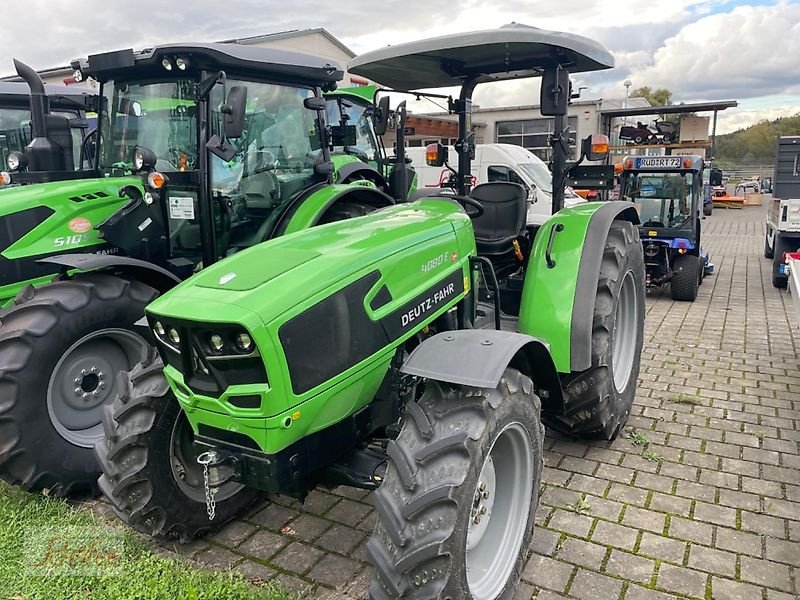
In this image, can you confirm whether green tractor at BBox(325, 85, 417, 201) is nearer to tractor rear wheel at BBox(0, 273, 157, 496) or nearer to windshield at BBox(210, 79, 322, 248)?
windshield at BBox(210, 79, 322, 248)

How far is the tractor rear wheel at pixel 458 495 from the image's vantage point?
2.08 metres

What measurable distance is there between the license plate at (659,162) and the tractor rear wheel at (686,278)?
1435 millimetres

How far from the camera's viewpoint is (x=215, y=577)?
2789mm

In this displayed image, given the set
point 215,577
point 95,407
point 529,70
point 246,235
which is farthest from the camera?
point 246,235

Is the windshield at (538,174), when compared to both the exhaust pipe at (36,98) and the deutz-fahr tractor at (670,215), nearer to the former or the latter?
the deutz-fahr tractor at (670,215)

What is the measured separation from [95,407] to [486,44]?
10.1 feet

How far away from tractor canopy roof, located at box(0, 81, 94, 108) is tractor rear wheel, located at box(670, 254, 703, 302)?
7.33 meters

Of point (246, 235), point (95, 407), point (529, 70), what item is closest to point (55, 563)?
point (95, 407)

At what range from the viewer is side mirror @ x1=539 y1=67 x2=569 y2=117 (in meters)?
3.95

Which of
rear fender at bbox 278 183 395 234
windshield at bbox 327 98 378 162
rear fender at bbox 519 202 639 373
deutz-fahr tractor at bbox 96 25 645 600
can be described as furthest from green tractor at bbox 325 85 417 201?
deutz-fahr tractor at bbox 96 25 645 600

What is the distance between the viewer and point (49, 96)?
6477 mm

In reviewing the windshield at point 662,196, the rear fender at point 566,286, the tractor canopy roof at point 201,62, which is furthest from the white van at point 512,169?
the rear fender at point 566,286

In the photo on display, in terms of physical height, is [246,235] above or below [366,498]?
above

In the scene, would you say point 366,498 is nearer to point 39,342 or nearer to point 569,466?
point 569,466
